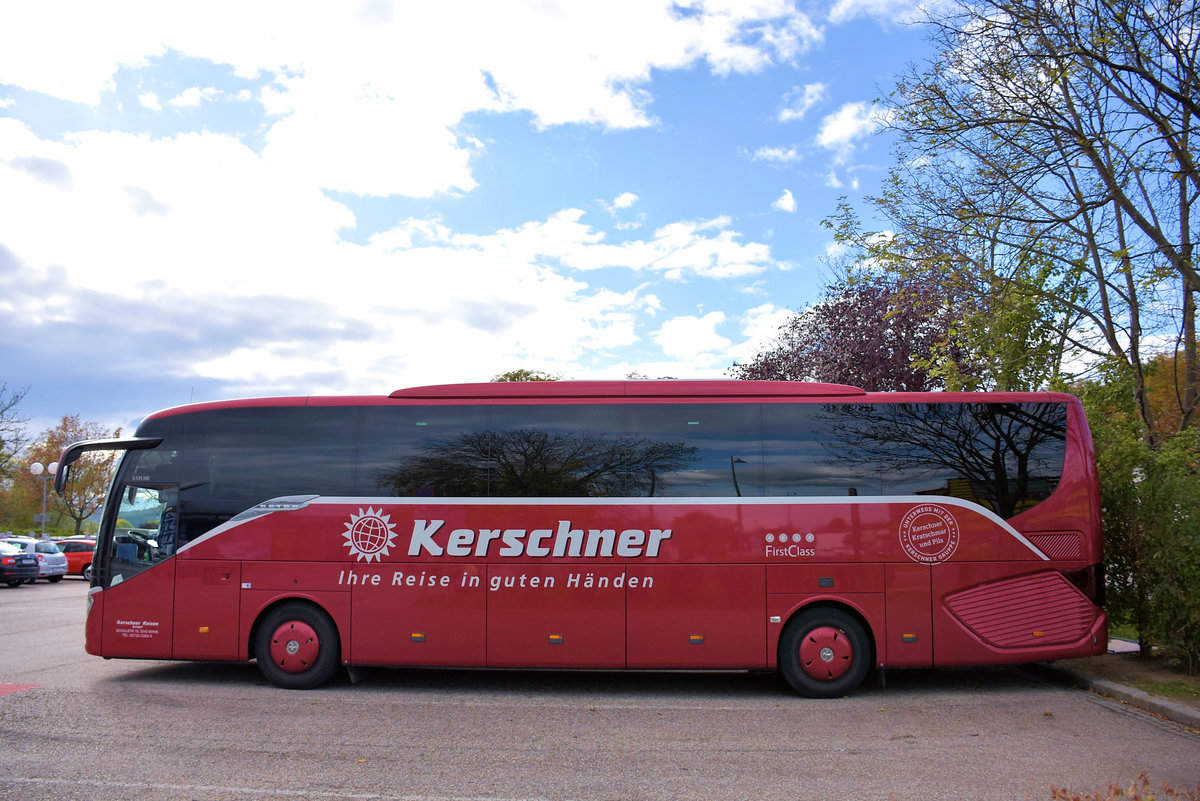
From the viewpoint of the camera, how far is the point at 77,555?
2889 cm

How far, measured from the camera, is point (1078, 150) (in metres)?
10.2

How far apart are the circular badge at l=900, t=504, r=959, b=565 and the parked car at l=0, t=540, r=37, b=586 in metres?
26.7

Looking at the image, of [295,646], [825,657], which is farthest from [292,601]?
[825,657]

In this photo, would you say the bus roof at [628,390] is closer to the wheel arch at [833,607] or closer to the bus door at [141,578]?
the wheel arch at [833,607]

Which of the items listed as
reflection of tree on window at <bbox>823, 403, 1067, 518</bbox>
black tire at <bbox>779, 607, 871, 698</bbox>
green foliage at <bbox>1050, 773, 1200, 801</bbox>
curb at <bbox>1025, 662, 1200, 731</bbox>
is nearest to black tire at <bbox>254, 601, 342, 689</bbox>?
black tire at <bbox>779, 607, 871, 698</bbox>

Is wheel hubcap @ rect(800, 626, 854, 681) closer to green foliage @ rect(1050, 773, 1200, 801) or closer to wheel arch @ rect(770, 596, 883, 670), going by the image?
wheel arch @ rect(770, 596, 883, 670)

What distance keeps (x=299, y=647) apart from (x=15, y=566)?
21.1 m

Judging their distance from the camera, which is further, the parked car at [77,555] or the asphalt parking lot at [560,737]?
the parked car at [77,555]

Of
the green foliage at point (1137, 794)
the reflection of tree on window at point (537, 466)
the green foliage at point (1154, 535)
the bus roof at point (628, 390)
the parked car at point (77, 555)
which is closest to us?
the green foliage at point (1137, 794)

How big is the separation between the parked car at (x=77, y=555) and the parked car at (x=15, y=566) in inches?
155

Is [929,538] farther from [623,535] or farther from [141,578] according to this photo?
[141,578]

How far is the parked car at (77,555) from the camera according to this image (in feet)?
94.2

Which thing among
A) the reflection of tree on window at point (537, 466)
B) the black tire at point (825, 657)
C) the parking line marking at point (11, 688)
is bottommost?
the parking line marking at point (11, 688)

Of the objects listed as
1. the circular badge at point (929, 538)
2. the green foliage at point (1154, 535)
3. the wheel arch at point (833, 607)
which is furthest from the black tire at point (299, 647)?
the green foliage at point (1154, 535)
